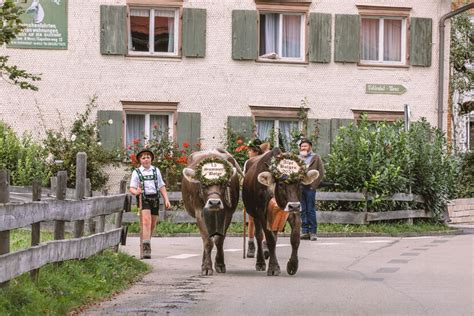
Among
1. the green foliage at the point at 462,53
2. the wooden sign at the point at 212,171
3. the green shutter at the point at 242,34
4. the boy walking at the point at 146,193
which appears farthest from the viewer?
the green foliage at the point at 462,53

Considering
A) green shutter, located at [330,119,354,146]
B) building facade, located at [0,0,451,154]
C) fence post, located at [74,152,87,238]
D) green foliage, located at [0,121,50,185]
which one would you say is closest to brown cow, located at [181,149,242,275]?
fence post, located at [74,152,87,238]

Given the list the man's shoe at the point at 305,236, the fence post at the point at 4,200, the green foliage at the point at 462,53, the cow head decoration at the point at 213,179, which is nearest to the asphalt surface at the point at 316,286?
the cow head decoration at the point at 213,179

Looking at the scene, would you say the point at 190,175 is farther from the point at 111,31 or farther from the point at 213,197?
the point at 111,31

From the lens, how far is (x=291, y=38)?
37.8 m

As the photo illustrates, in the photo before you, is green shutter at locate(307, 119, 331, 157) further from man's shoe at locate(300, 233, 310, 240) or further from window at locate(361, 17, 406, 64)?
man's shoe at locate(300, 233, 310, 240)

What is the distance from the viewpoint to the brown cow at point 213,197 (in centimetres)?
1662

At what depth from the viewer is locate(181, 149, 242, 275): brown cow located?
1662 centimetres

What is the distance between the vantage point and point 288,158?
1695cm

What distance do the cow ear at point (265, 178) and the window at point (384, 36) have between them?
2173 centimetres

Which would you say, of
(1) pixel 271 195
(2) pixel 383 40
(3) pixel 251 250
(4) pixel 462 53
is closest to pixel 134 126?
(2) pixel 383 40

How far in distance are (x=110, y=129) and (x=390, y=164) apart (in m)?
8.30

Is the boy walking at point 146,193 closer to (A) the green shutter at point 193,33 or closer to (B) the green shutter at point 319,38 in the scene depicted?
(A) the green shutter at point 193,33

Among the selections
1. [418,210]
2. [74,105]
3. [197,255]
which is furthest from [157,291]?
[74,105]

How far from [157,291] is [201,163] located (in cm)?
289
